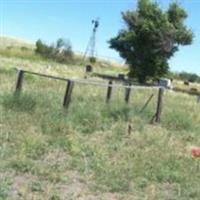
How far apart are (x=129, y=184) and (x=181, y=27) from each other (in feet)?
157

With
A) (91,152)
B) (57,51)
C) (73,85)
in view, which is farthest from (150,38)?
(91,152)

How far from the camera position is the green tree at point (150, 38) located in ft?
173

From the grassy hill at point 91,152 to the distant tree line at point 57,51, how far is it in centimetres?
5125

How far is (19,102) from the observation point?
12773 millimetres

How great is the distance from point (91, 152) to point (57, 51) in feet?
187

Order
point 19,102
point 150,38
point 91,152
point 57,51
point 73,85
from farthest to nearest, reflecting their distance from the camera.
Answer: point 57,51
point 150,38
point 73,85
point 19,102
point 91,152

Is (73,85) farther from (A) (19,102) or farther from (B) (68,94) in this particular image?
(A) (19,102)

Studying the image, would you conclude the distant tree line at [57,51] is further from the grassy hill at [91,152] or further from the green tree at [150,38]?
the grassy hill at [91,152]

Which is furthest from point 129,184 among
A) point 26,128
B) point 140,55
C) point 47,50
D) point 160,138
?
Answer: point 47,50

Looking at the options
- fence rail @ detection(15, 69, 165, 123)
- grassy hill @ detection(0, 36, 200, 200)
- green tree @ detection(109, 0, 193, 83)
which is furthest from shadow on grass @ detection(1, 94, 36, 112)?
green tree @ detection(109, 0, 193, 83)

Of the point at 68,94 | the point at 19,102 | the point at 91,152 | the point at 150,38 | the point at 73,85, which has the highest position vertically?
the point at 150,38

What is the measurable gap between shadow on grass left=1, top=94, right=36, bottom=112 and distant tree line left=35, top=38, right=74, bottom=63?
51846 millimetres

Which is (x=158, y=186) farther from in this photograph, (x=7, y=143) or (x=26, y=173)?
(x=7, y=143)

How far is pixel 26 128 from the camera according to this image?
1102 cm
